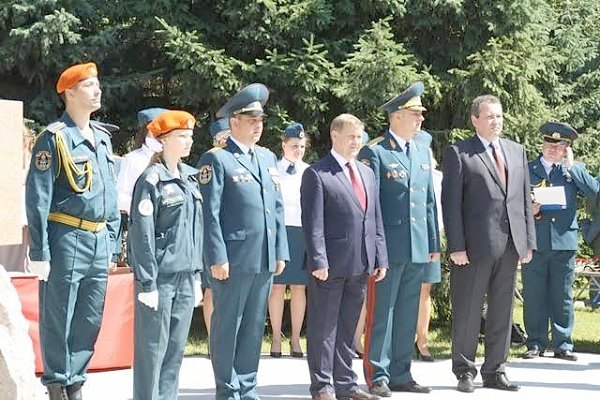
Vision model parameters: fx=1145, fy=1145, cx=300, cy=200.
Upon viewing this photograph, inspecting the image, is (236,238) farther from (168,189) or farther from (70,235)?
(70,235)

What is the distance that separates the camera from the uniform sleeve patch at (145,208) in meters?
6.29

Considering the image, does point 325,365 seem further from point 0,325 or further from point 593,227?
point 593,227

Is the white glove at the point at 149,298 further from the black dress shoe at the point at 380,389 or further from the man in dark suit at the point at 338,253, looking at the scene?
the black dress shoe at the point at 380,389

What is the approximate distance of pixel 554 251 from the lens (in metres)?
10.2

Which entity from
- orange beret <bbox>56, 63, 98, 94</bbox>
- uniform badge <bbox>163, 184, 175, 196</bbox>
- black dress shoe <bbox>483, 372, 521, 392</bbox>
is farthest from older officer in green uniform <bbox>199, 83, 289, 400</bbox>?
black dress shoe <bbox>483, 372, 521, 392</bbox>

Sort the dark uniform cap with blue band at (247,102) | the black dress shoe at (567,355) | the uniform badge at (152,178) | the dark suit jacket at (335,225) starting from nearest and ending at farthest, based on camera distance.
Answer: the uniform badge at (152,178), the dark uniform cap with blue band at (247,102), the dark suit jacket at (335,225), the black dress shoe at (567,355)

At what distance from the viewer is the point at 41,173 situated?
6.48 m

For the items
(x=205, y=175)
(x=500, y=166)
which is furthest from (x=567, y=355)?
(x=205, y=175)

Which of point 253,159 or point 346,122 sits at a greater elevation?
point 346,122

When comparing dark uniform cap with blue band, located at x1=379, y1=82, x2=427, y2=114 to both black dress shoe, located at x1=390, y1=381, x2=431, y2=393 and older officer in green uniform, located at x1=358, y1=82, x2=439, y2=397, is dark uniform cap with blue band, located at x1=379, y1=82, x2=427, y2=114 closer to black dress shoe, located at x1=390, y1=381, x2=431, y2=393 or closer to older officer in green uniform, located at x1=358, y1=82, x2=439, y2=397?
older officer in green uniform, located at x1=358, y1=82, x2=439, y2=397

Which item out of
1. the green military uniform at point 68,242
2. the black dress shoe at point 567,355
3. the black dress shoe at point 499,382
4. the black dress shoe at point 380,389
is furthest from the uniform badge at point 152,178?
the black dress shoe at point 567,355

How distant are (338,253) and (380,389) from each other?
1.07 meters

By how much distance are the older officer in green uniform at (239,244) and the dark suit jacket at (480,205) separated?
1445mm

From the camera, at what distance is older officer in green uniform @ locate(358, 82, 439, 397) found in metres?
7.97
